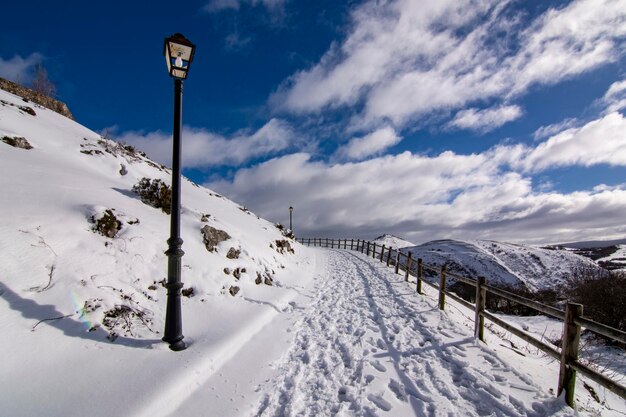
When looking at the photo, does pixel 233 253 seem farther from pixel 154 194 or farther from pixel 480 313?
pixel 480 313

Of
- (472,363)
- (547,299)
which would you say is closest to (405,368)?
(472,363)

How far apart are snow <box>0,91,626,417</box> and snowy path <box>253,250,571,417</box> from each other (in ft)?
0.07

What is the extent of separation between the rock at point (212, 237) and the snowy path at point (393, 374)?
3481mm

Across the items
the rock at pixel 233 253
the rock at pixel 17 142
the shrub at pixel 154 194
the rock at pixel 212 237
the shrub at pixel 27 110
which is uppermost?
the shrub at pixel 27 110

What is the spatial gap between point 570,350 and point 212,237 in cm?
806

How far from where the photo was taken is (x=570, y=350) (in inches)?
143

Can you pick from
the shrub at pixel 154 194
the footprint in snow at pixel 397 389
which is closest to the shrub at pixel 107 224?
the shrub at pixel 154 194

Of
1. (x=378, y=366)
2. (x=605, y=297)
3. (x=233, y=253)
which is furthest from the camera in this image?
(x=605, y=297)

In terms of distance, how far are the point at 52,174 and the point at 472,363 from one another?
10185 millimetres

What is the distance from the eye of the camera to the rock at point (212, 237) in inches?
341

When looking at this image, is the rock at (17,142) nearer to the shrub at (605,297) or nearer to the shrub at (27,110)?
the shrub at (27,110)

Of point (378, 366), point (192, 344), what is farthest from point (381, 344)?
point (192, 344)

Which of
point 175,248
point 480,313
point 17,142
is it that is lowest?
point 480,313

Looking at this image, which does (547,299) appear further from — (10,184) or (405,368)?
(10,184)
